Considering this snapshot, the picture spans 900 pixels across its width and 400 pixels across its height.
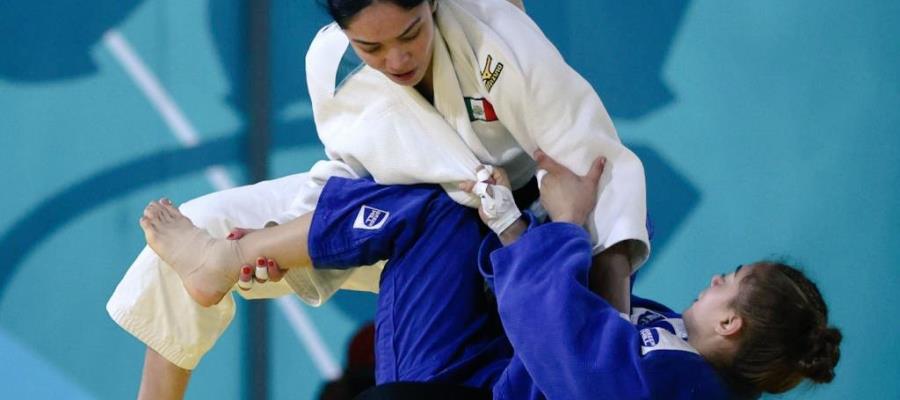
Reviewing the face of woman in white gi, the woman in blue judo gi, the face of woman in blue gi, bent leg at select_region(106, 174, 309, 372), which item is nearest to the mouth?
the face of woman in white gi

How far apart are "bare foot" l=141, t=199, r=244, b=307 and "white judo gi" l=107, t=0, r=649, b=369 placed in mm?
46

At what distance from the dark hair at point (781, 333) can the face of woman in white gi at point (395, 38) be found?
48 centimetres

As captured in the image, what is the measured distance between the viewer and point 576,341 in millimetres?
1404

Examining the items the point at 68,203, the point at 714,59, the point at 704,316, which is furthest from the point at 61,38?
the point at 704,316

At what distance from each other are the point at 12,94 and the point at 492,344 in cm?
137

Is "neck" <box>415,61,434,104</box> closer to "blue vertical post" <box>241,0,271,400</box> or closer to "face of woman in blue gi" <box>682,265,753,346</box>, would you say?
"face of woman in blue gi" <box>682,265,753,346</box>

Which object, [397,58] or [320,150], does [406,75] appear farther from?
[320,150]

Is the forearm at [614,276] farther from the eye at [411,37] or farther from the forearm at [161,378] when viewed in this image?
the forearm at [161,378]

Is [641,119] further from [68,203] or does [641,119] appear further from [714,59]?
[68,203]

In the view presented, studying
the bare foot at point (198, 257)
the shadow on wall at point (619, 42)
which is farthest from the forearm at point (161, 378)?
the shadow on wall at point (619, 42)

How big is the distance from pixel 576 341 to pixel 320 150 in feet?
4.25

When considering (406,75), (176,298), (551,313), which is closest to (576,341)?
(551,313)

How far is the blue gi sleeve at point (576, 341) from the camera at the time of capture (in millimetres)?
1396

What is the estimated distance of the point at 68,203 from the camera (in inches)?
102
